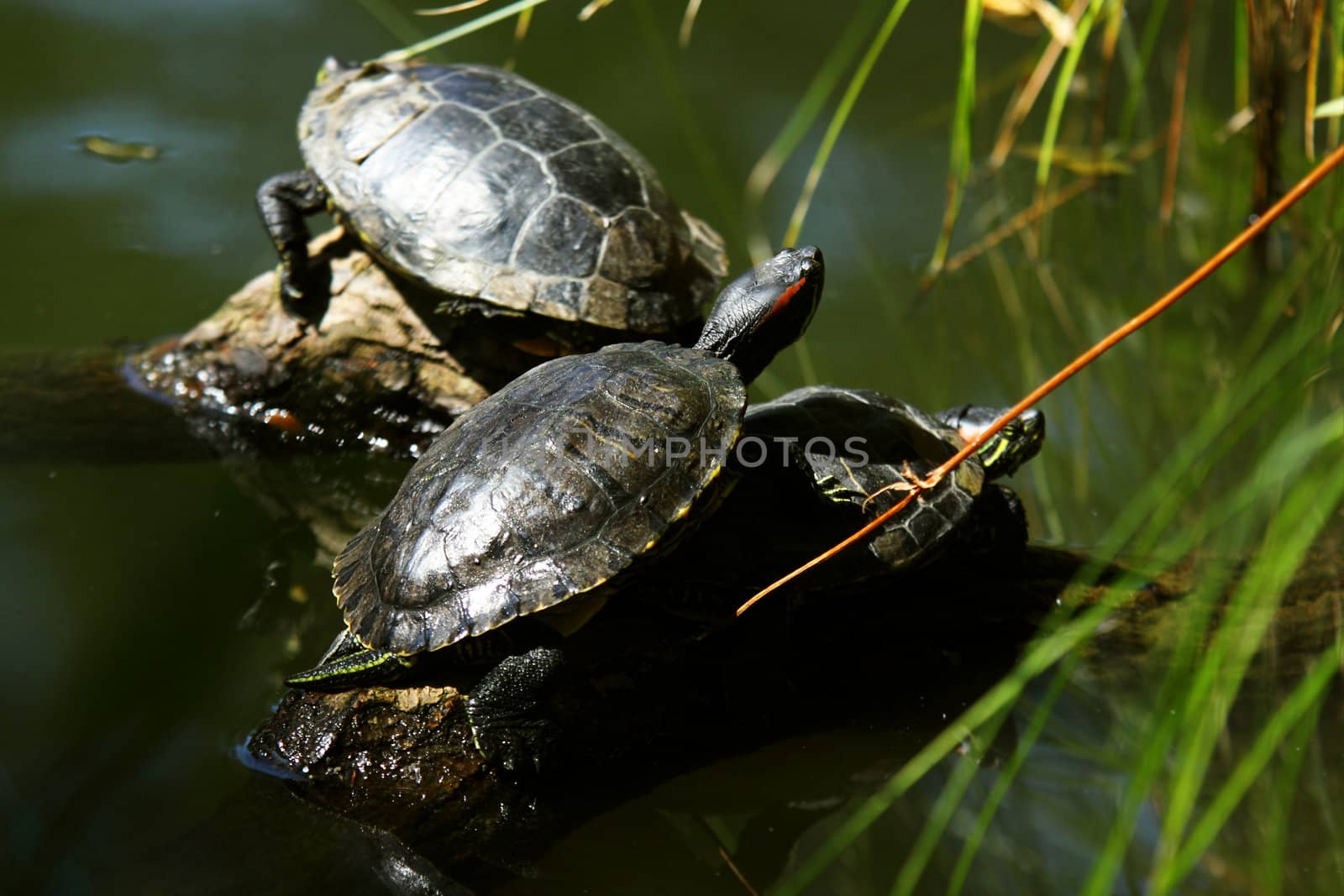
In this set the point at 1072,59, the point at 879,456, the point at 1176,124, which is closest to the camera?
the point at 879,456

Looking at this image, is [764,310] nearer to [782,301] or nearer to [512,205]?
[782,301]

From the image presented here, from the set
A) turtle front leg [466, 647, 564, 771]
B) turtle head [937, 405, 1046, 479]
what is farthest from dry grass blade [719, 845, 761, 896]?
turtle head [937, 405, 1046, 479]

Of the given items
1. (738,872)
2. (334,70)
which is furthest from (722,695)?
(334,70)

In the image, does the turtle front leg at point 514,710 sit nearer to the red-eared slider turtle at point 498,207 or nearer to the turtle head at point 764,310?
the turtle head at point 764,310

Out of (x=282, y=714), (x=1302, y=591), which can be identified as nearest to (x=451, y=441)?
(x=282, y=714)

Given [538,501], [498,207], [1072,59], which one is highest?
[1072,59]

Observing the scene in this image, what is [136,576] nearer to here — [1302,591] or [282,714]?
[282,714]

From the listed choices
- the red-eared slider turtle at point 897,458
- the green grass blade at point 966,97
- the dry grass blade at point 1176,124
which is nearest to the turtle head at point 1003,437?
the red-eared slider turtle at point 897,458
